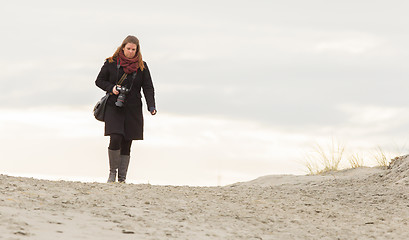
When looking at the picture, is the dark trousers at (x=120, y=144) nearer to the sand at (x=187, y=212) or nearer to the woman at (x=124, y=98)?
Result: the woman at (x=124, y=98)

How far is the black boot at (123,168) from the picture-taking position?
31.1ft

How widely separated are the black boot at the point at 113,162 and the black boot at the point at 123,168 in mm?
76

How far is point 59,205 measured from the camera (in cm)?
626

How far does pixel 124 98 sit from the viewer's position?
9.23m

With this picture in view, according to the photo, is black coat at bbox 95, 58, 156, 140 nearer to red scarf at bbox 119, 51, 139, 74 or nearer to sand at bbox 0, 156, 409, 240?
red scarf at bbox 119, 51, 139, 74

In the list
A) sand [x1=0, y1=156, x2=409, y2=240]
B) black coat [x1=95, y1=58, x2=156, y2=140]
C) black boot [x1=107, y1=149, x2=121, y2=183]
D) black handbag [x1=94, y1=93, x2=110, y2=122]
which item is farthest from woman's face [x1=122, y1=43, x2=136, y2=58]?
sand [x1=0, y1=156, x2=409, y2=240]

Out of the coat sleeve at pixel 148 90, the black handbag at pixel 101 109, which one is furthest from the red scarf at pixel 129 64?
the black handbag at pixel 101 109

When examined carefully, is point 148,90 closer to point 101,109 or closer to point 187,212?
point 101,109

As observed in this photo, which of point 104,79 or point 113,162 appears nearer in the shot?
point 113,162

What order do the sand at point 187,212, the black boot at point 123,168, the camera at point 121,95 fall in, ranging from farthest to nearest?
1. the black boot at point 123,168
2. the camera at point 121,95
3. the sand at point 187,212

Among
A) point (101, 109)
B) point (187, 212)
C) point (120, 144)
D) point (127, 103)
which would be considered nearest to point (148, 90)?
point (127, 103)

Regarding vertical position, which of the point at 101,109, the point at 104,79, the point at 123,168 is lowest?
the point at 123,168

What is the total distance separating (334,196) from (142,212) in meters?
3.49

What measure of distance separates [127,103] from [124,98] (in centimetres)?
16
